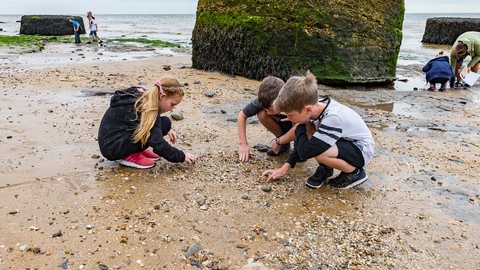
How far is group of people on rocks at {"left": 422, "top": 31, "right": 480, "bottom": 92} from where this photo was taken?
314 inches

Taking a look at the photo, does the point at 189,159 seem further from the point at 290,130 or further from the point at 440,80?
the point at 440,80

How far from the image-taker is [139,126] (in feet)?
11.0

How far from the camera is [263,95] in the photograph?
11.8 ft

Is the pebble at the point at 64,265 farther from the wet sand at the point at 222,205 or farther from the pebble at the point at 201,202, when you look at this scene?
the pebble at the point at 201,202

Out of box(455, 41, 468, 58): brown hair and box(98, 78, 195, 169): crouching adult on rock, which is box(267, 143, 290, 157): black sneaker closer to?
box(98, 78, 195, 169): crouching adult on rock

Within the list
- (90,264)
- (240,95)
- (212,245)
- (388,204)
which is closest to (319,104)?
(388,204)

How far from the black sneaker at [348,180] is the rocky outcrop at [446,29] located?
21.4m

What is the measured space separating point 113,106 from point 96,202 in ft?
3.09

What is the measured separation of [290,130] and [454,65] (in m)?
6.93

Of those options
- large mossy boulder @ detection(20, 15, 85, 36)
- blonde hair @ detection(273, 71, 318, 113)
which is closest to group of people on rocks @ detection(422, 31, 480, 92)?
blonde hair @ detection(273, 71, 318, 113)

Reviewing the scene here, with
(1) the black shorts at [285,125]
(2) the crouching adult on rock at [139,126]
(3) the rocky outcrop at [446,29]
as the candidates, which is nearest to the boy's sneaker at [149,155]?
(2) the crouching adult on rock at [139,126]

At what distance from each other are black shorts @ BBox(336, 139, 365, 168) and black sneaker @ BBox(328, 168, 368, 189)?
10 cm

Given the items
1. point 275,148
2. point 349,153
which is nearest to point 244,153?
point 275,148

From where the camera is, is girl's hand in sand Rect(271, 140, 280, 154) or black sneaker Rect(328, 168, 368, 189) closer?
black sneaker Rect(328, 168, 368, 189)
